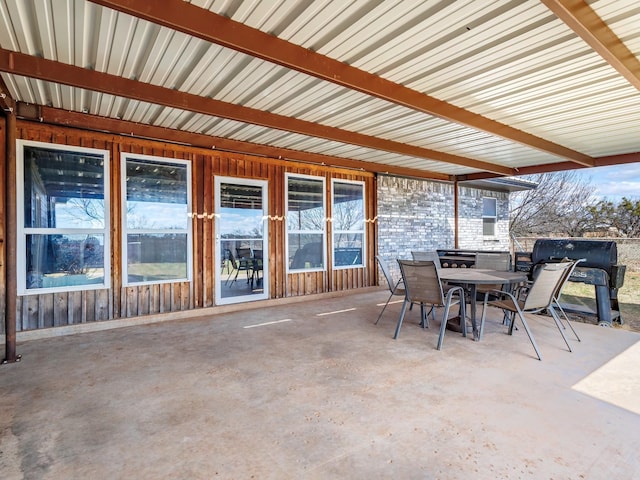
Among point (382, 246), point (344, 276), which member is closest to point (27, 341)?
point (344, 276)

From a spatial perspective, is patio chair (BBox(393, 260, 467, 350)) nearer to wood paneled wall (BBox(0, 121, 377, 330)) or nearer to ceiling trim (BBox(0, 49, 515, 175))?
ceiling trim (BBox(0, 49, 515, 175))

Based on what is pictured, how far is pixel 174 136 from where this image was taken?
4898 millimetres

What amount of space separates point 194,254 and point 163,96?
8.49 feet

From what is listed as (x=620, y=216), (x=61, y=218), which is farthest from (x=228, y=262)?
(x=620, y=216)

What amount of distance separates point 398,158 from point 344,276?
262 cm

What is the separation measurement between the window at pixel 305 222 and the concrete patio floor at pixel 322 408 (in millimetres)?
2604

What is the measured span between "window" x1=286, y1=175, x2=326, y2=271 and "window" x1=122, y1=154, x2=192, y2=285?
1.87m

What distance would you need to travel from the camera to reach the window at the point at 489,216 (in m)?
10.5

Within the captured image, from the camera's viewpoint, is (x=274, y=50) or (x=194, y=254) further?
(x=194, y=254)

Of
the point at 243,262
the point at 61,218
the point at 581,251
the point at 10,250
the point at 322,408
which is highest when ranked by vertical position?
the point at 61,218

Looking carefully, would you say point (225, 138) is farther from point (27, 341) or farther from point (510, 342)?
point (510, 342)

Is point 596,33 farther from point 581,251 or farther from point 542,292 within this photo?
point 581,251

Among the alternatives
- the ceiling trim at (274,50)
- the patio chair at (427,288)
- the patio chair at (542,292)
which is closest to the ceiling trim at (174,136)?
the ceiling trim at (274,50)

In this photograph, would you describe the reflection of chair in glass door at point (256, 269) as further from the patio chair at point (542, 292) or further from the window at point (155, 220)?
the patio chair at point (542, 292)
